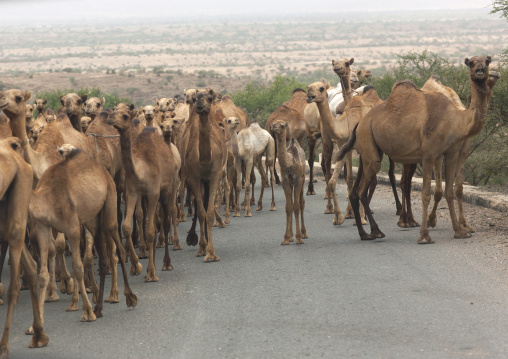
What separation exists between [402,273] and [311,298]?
5.23ft

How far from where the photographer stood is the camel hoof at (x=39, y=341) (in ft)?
27.4

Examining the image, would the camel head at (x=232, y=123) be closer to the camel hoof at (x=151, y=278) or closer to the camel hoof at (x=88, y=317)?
the camel hoof at (x=151, y=278)

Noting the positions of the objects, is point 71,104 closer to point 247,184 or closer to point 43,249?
point 43,249

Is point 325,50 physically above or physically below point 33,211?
below

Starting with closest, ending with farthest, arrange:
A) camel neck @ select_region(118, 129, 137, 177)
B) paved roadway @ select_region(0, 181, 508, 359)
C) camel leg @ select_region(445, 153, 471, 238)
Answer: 1. paved roadway @ select_region(0, 181, 508, 359)
2. camel neck @ select_region(118, 129, 137, 177)
3. camel leg @ select_region(445, 153, 471, 238)

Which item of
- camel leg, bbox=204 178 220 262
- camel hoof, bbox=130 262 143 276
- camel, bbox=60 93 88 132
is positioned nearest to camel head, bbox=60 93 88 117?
camel, bbox=60 93 88 132

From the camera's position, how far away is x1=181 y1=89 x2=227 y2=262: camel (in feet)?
41.4

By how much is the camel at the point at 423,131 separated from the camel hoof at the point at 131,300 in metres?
4.71

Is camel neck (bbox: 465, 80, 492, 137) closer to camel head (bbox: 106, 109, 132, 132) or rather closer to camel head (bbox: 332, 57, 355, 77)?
camel head (bbox: 332, 57, 355, 77)

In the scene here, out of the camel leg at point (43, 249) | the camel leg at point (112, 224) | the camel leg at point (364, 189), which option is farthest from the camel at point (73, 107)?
the camel leg at point (364, 189)

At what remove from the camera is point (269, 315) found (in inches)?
359

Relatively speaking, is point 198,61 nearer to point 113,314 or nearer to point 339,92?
point 339,92

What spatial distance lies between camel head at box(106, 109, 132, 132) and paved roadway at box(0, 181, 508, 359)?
2.04 metres

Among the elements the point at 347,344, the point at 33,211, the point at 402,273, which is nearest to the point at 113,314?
the point at 33,211
